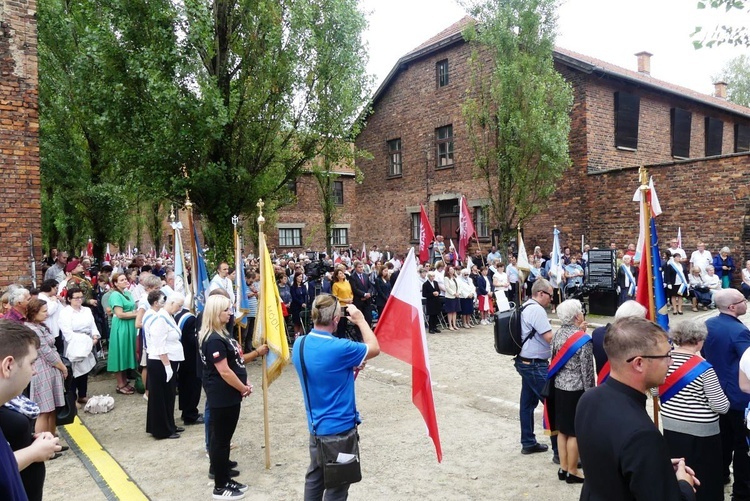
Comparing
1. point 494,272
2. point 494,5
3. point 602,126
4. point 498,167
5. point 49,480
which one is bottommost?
point 49,480

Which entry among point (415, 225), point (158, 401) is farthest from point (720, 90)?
point (158, 401)

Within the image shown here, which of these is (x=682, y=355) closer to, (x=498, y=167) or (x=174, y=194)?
(x=174, y=194)

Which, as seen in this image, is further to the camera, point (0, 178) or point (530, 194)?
point (530, 194)

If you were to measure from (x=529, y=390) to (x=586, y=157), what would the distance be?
1596 centimetres

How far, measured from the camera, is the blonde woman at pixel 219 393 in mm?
5043

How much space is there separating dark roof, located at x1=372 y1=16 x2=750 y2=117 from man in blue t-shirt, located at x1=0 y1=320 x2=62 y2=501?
19497 mm

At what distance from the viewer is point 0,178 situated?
9508 mm

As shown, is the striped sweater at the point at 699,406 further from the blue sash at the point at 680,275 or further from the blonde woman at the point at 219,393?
the blue sash at the point at 680,275

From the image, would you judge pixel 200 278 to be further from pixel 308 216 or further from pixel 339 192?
pixel 339 192

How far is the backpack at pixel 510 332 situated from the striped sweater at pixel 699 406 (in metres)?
1.76

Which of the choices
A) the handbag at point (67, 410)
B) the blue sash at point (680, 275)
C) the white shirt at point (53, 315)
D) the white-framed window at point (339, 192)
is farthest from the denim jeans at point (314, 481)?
the white-framed window at point (339, 192)

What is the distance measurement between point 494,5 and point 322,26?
29.2ft

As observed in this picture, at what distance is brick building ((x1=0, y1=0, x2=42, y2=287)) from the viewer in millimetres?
9539

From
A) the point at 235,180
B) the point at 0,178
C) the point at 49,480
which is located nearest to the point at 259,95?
the point at 235,180
